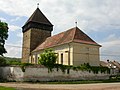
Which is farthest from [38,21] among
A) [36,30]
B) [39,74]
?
[39,74]

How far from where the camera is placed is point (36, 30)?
56094 mm

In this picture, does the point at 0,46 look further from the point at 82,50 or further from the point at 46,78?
the point at 82,50

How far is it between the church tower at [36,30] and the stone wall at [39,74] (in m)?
19.1

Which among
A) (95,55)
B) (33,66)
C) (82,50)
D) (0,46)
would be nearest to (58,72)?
(33,66)

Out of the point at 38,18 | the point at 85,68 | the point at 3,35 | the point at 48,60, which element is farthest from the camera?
the point at 38,18

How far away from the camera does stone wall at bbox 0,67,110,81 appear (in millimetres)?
33875

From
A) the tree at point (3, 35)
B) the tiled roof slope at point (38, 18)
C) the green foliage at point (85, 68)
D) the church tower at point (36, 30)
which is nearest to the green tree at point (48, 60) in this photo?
the green foliage at point (85, 68)

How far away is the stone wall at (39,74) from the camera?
3388 centimetres

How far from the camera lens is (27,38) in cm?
5847

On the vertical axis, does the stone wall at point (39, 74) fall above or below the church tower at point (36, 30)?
below

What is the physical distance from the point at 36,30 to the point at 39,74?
76.2 feet

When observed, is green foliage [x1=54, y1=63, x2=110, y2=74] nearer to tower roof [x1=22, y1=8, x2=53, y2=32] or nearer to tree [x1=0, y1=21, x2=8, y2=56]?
tree [x1=0, y1=21, x2=8, y2=56]

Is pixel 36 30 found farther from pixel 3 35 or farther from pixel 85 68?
pixel 85 68

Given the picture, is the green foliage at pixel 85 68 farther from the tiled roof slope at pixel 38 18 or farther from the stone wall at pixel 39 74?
the tiled roof slope at pixel 38 18
